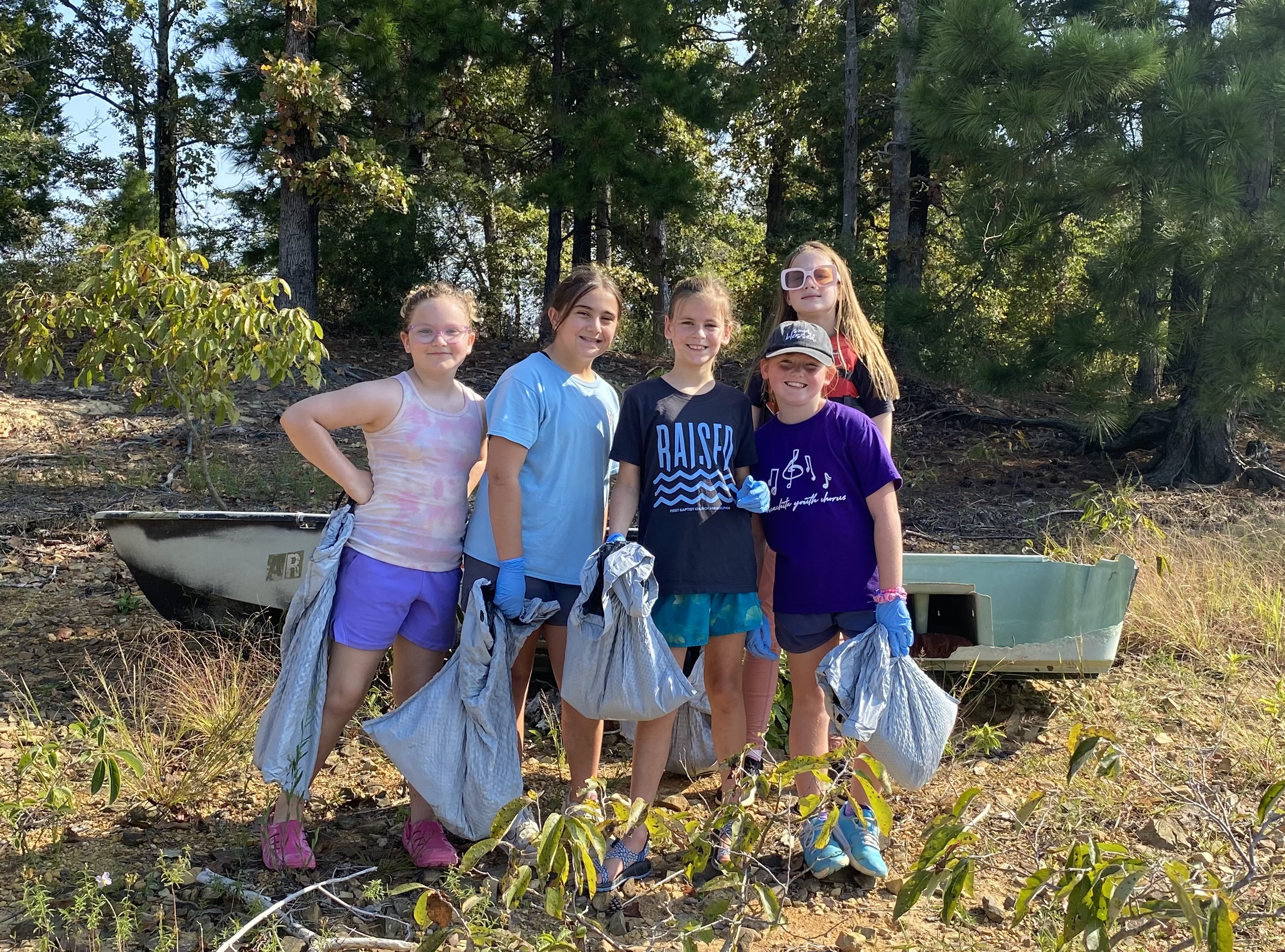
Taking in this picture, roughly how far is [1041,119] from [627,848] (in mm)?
6324

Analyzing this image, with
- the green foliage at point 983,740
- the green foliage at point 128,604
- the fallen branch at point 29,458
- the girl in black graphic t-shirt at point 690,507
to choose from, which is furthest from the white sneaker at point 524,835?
the fallen branch at point 29,458

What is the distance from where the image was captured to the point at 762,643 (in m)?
3.07

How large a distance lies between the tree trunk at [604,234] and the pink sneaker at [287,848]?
11.8 metres

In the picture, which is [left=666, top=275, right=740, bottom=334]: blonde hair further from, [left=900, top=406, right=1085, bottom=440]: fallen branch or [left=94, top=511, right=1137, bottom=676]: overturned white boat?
[left=900, top=406, right=1085, bottom=440]: fallen branch

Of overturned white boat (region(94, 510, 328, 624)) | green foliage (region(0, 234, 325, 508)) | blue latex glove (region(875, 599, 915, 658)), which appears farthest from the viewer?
green foliage (region(0, 234, 325, 508))

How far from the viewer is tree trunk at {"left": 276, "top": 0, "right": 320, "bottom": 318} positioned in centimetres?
1155

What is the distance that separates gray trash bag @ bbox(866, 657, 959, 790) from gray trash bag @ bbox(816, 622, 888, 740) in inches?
1.4

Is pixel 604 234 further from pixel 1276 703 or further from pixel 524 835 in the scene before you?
pixel 524 835

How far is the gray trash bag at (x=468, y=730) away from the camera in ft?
9.16

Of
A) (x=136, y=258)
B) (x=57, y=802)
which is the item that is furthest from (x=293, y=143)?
(x=57, y=802)

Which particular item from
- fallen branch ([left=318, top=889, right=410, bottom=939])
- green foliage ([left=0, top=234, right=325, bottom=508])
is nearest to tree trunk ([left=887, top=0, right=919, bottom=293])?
green foliage ([left=0, top=234, right=325, bottom=508])

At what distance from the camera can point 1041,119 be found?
23.8 feet

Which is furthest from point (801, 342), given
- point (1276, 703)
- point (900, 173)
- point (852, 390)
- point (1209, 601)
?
point (900, 173)

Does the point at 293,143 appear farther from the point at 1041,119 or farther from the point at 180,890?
the point at 180,890
